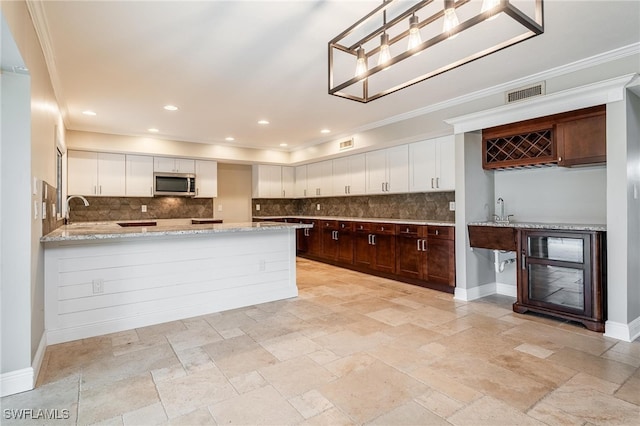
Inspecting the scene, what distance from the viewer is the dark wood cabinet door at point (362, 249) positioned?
220 inches

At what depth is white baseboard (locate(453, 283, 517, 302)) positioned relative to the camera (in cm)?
412

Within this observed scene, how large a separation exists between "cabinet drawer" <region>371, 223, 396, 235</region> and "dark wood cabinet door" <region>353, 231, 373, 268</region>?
18cm

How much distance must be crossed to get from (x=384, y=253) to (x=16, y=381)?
432cm

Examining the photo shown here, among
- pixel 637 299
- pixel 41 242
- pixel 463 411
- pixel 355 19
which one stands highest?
pixel 355 19

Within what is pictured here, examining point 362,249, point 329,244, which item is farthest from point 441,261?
point 329,244

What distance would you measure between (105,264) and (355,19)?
9.69ft

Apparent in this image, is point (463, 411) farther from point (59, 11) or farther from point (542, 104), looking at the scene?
point (59, 11)

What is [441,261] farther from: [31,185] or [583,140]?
[31,185]

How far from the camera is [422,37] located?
2742 mm

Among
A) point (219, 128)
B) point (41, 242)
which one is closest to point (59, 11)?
point (41, 242)

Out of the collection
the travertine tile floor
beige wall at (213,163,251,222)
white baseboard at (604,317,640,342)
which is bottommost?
the travertine tile floor

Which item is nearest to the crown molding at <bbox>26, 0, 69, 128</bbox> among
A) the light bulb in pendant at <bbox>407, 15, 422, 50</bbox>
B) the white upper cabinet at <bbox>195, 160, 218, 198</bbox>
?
the light bulb in pendant at <bbox>407, 15, 422, 50</bbox>

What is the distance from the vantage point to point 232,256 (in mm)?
3824

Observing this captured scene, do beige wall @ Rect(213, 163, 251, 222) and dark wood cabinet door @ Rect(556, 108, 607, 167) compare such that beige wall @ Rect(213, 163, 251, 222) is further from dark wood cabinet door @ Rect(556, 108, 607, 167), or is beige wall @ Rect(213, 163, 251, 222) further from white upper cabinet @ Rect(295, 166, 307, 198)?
dark wood cabinet door @ Rect(556, 108, 607, 167)
